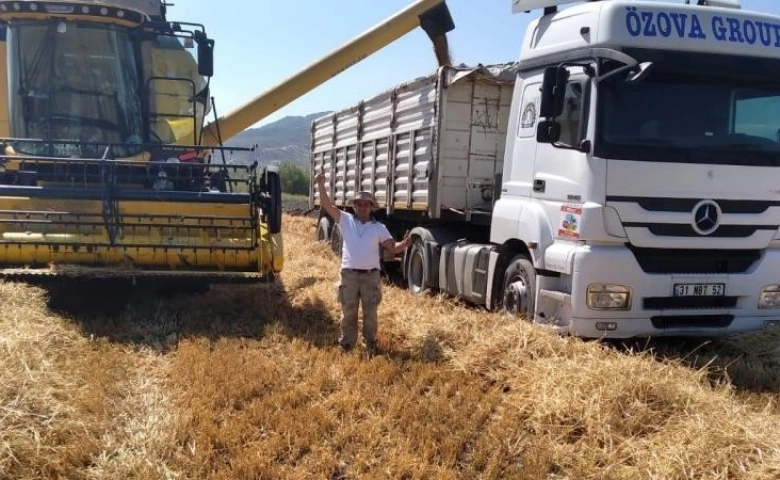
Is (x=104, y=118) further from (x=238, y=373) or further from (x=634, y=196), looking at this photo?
(x=634, y=196)

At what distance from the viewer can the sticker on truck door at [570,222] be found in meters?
5.54

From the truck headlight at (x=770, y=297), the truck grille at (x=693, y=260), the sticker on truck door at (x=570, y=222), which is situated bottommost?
the truck headlight at (x=770, y=297)

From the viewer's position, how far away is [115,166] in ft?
22.4

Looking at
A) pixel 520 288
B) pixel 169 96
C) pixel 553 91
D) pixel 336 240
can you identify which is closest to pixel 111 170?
pixel 169 96

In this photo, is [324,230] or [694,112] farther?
[324,230]

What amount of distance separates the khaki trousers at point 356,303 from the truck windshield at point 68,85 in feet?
10.6

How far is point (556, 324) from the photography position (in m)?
5.76

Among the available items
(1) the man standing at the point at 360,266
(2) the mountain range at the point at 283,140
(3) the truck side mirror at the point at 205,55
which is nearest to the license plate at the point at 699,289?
(1) the man standing at the point at 360,266

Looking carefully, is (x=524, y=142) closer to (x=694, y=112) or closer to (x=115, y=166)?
(x=694, y=112)

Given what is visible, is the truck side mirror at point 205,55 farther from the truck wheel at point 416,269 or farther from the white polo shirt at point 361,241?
the truck wheel at point 416,269

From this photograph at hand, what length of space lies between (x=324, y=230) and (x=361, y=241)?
8.18 meters

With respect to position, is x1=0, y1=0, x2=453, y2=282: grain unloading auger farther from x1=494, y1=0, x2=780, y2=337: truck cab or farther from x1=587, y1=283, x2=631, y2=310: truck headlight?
x1=587, y1=283, x2=631, y2=310: truck headlight

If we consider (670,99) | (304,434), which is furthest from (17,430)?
(670,99)

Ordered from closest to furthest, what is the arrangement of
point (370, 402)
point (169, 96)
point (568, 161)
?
point (370, 402), point (568, 161), point (169, 96)
